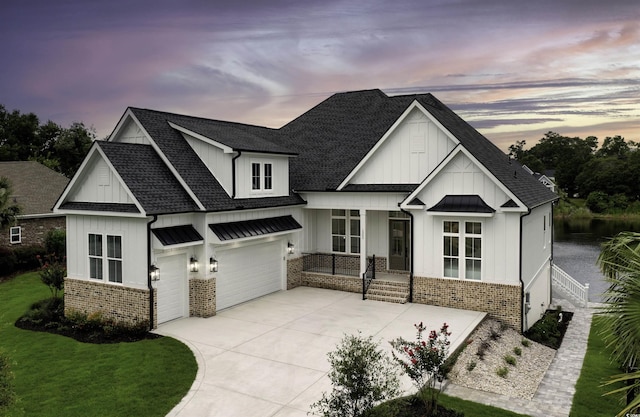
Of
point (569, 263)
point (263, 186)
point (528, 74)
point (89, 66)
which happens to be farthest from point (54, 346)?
point (569, 263)

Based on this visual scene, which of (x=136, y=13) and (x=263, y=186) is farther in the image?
(x=136, y=13)

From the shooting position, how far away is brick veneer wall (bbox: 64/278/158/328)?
1441 centimetres

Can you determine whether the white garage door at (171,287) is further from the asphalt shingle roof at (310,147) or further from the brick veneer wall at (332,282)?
the brick veneer wall at (332,282)

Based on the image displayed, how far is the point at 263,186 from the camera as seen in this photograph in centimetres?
1852

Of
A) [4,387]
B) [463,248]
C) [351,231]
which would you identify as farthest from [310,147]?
[4,387]

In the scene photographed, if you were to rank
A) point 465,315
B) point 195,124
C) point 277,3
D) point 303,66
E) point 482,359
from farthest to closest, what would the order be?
point 303,66
point 277,3
point 195,124
point 465,315
point 482,359

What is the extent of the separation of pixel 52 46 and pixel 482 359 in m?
24.4

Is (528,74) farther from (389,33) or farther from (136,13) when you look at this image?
(136,13)

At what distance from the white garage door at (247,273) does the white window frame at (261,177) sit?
7.10 ft

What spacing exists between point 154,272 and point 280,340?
14.2 ft

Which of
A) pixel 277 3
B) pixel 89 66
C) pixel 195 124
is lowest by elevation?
pixel 195 124

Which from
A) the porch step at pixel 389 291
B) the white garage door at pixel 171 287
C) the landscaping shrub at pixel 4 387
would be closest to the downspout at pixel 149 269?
the white garage door at pixel 171 287

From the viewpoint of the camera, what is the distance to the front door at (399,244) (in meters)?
Result: 20.3

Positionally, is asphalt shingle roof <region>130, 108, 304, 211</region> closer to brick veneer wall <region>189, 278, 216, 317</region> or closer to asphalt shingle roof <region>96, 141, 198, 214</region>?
asphalt shingle roof <region>96, 141, 198, 214</region>
